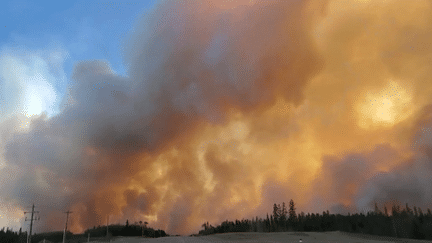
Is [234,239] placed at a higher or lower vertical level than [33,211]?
lower

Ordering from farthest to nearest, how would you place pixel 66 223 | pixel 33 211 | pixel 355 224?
pixel 355 224 < pixel 66 223 < pixel 33 211

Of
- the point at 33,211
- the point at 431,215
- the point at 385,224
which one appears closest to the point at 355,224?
the point at 385,224

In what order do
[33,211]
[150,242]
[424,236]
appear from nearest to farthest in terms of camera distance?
[150,242] < [33,211] < [424,236]

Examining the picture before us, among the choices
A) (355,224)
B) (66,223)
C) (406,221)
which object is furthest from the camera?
(355,224)

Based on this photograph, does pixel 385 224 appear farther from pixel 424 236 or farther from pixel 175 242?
pixel 175 242

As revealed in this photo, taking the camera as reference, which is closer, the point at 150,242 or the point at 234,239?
the point at 150,242

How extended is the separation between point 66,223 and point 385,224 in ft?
487

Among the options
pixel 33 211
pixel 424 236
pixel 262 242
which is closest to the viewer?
pixel 262 242

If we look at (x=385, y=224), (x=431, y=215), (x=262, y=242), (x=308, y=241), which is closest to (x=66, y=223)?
(x=262, y=242)

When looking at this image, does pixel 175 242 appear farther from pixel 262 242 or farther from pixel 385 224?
pixel 385 224

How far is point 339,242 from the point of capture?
343 feet

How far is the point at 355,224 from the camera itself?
630 feet

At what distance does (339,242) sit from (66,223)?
10079 centimetres

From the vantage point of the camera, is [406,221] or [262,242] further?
[406,221]
